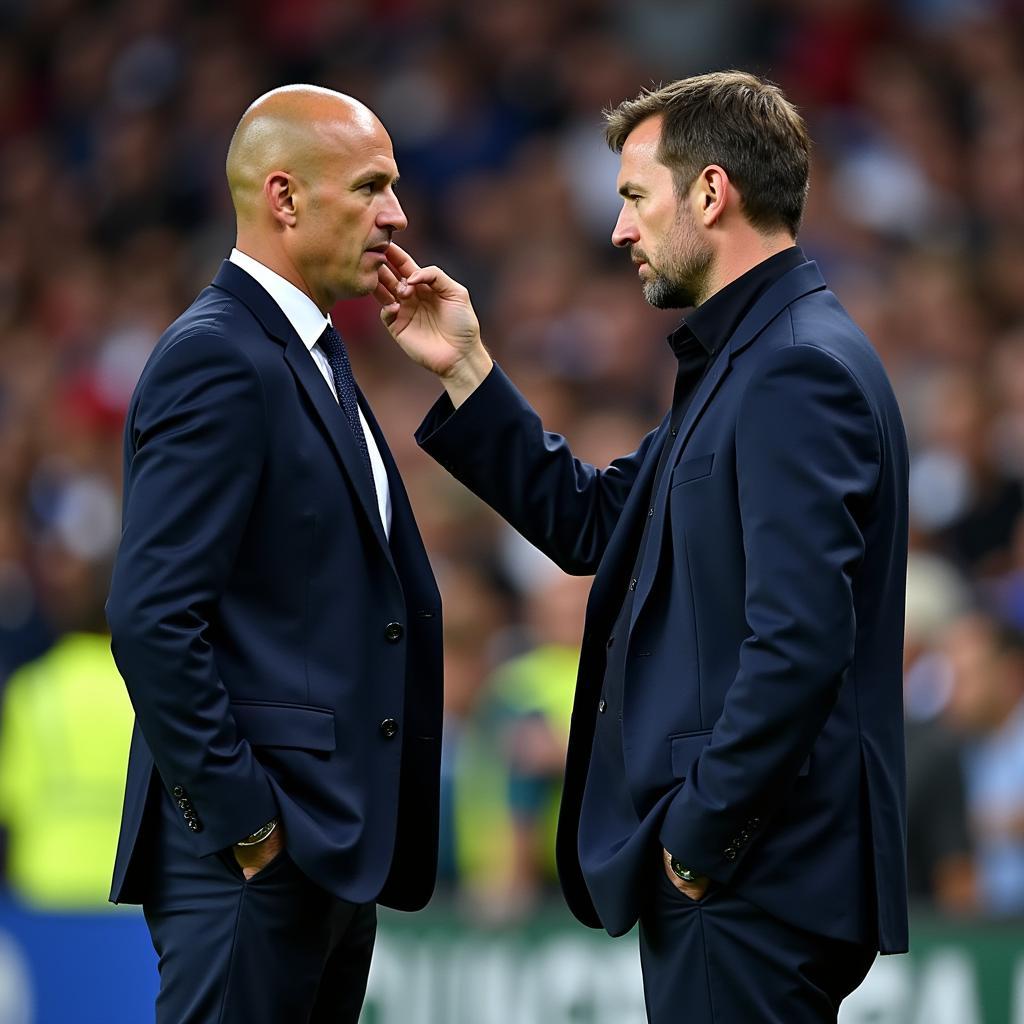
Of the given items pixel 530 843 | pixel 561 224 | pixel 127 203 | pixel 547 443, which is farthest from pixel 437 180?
pixel 547 443

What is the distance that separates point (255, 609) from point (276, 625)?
0.05 metres

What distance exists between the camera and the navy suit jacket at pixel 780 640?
326cm

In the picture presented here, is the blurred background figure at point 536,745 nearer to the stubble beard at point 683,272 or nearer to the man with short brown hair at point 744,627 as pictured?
the man with short brown hair at point 744,627

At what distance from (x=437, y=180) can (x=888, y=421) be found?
753 centimetres

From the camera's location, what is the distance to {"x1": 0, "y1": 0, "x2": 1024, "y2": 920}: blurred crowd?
6.36 meters

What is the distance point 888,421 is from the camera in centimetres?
351

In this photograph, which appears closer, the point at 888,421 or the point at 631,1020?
the point at 888,421

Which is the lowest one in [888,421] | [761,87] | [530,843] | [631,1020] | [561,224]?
[631,1020]

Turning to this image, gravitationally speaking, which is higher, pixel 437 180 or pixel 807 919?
pixel 437 180

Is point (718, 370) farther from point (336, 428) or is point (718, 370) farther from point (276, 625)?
point (276, 625)

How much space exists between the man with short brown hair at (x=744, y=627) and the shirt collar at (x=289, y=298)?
1.92 ft

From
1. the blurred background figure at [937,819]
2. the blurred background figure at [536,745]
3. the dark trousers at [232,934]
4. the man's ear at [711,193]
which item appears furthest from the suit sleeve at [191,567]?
the blurred background figure at [937,819]

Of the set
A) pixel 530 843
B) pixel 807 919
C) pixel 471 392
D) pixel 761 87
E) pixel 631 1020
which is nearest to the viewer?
pixel 807 919

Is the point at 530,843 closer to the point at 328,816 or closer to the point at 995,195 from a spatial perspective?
the point at 328,816
